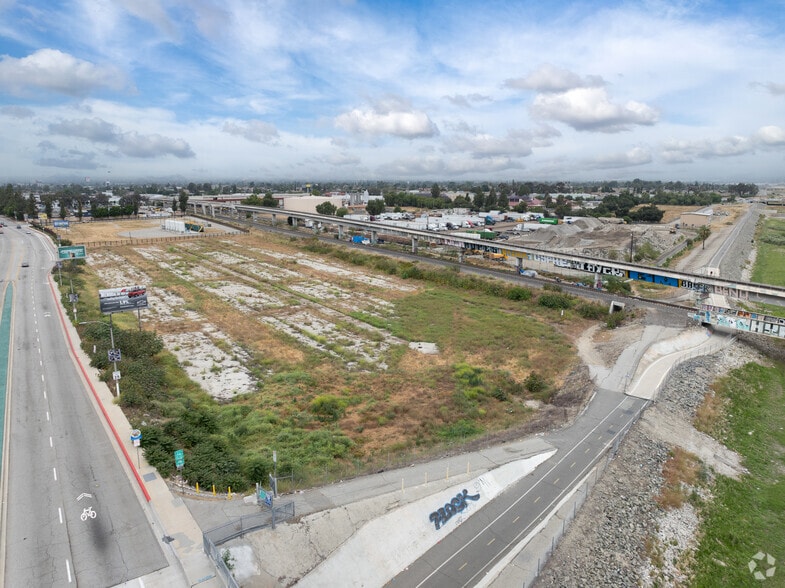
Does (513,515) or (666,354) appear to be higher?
(666,354)

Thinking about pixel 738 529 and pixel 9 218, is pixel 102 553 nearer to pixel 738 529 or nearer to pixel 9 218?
pixel 738 529

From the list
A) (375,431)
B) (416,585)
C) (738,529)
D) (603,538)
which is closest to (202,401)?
(375,431)

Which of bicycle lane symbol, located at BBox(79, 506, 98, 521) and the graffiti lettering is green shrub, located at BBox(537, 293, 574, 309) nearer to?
the graffiti lettering

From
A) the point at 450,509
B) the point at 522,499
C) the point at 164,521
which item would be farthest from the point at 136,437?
the point at 522,499

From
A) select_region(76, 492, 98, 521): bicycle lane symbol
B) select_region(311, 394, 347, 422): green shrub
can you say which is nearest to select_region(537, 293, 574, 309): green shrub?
select_region(311, 394, 347, 422): green shrub

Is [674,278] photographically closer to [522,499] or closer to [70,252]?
[522,499]

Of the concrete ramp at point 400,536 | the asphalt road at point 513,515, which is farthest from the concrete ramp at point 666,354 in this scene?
the concrete ramp at point 400,536
